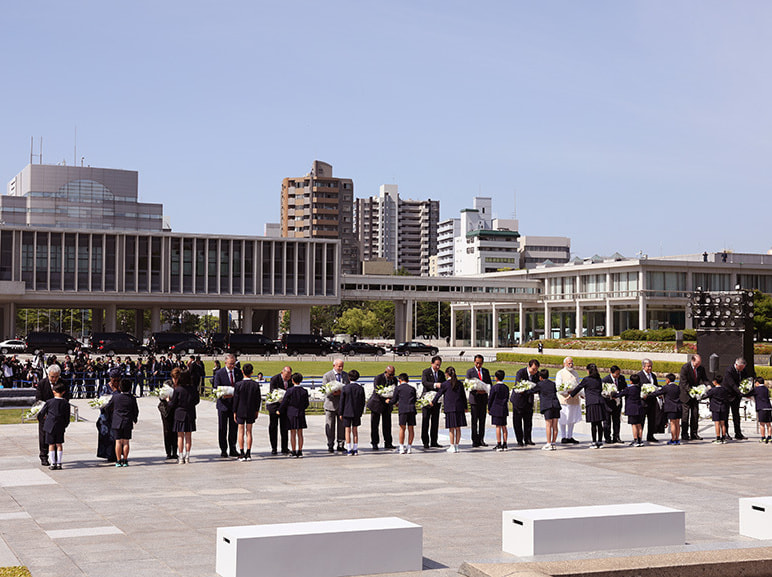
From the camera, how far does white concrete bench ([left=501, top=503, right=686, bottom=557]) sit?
9.30 metres

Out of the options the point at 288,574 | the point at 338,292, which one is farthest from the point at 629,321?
the point at 288,574

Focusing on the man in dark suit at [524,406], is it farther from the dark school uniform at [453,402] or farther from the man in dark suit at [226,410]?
the man in dark suit at [226,410]

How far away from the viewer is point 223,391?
1817cm

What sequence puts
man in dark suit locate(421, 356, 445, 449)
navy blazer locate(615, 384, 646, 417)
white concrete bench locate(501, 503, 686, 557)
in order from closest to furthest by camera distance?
1. white concrete bench locate(501, 503, 686, 557)
2. man in dark suit locate(421, 356, 445, 449)
3. navy blazer locate(615, 384, 646, 417)

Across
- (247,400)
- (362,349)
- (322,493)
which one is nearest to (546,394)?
Result: (247,400)

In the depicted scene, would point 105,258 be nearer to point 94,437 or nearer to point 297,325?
point 297,325

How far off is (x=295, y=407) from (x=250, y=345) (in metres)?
55.1

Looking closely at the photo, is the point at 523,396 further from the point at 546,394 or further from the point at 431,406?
the point at 431,406

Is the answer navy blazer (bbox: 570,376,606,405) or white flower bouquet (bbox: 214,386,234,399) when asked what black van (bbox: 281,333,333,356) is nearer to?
navy blazer (bbox: 570,376,606,405)

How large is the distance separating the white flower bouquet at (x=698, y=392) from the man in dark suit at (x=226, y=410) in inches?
408

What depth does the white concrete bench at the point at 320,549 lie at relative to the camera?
835cm

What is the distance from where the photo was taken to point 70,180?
151m

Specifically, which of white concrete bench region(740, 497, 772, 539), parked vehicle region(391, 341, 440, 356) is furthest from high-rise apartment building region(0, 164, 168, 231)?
white concrete bench region(740, 497, 772, 539)

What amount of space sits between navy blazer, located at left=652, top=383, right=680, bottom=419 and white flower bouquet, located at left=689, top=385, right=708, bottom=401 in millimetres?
661
